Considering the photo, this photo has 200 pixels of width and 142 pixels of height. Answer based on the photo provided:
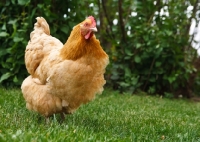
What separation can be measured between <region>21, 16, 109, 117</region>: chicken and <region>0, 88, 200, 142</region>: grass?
21 cm

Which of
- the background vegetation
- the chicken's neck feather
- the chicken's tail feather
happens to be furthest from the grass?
the background vegetation

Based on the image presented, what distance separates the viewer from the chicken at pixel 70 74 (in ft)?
13.1

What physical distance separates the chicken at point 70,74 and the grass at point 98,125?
0.21 metres

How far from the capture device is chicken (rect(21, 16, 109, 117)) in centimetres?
400

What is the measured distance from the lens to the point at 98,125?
14.8ft

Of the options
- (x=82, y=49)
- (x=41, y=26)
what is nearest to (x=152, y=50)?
(x=41, y=26)

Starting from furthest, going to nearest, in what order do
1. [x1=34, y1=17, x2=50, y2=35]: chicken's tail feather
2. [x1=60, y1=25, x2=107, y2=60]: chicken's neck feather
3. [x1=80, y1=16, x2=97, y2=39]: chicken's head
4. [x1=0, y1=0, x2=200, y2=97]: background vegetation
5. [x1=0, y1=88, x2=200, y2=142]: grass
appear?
[x1=0, y1=0, x2=200, y2=97]: background vegetation, [x1=34, y1=17, x2=50, y2=35]: chicken's tail feather, [x1=60, y1=25, x2=107, y2=60]: chicken's neck feather, [x1=80, y1=16, x2=97, y2=39]: chicken's head, [x1=0, y1=88, x2=200, y2=142]: grass

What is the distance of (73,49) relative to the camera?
4.08 metres

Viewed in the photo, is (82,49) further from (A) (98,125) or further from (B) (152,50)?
(B) (152,50)

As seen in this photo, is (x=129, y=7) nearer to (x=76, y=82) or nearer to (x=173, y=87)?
(x=173, y=87)

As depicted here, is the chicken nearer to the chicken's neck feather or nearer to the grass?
the chicken's neck feather

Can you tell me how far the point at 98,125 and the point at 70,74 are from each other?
0.85 metres

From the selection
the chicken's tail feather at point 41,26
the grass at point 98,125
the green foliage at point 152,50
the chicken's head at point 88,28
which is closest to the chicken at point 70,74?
the chicken's head at point 88,28

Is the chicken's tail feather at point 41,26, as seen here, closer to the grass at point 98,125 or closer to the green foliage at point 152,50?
the grass at point 98,125
